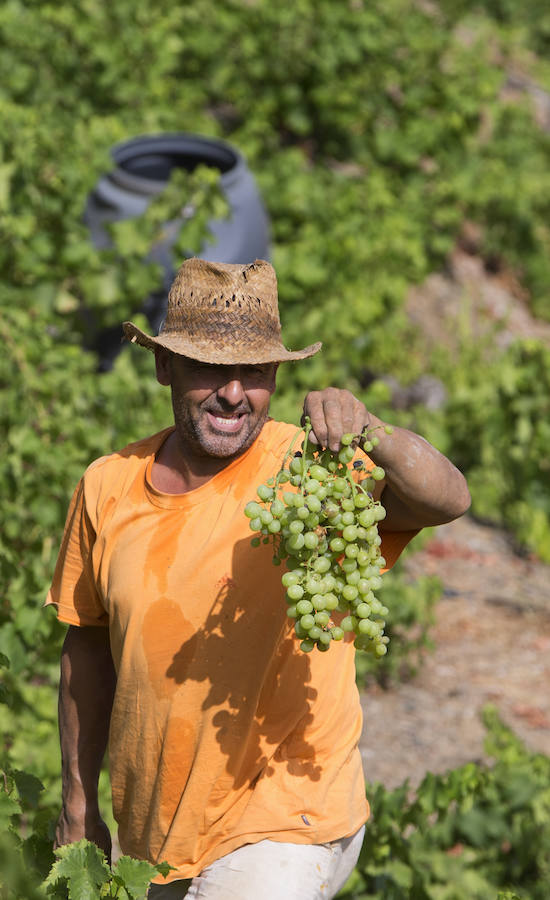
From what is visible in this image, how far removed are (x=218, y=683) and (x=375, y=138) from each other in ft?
25.8

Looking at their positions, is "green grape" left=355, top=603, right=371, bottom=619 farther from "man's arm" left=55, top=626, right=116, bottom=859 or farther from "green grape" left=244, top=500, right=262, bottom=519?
"man's arm" left=55, top=626, right=116, bottom=859

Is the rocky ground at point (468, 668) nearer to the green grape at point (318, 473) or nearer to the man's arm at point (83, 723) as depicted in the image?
the man's arm at point (83, 723)

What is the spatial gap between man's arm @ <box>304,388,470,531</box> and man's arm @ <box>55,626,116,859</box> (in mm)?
831

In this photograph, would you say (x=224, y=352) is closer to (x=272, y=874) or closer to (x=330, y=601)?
(x=330, y=601)

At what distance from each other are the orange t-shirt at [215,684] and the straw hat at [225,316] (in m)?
0.24

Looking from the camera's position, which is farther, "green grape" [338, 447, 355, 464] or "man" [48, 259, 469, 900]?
"man" [48, 259, 469, 900]

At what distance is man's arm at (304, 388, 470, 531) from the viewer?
2.14m

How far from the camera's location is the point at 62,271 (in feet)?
20.2

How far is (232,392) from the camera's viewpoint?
2.40 m

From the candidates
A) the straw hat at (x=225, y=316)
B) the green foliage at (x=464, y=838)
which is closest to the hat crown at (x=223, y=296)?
the straw hat at (x=225, y=316)

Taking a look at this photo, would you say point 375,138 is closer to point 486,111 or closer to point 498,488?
point 486,111

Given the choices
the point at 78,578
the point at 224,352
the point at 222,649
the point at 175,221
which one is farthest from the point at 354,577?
the point at 175,221

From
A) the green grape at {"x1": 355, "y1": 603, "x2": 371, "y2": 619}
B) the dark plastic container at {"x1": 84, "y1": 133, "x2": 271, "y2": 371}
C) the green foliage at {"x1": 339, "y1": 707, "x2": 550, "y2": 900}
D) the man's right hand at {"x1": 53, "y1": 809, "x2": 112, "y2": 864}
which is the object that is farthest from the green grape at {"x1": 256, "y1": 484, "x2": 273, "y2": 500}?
the dark plastic container at {"x1": 84, "y1": 133, "x2": 271, "y2": 371}

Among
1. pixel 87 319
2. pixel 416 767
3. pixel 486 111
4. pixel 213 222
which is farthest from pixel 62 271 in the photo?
pixel 486 111
